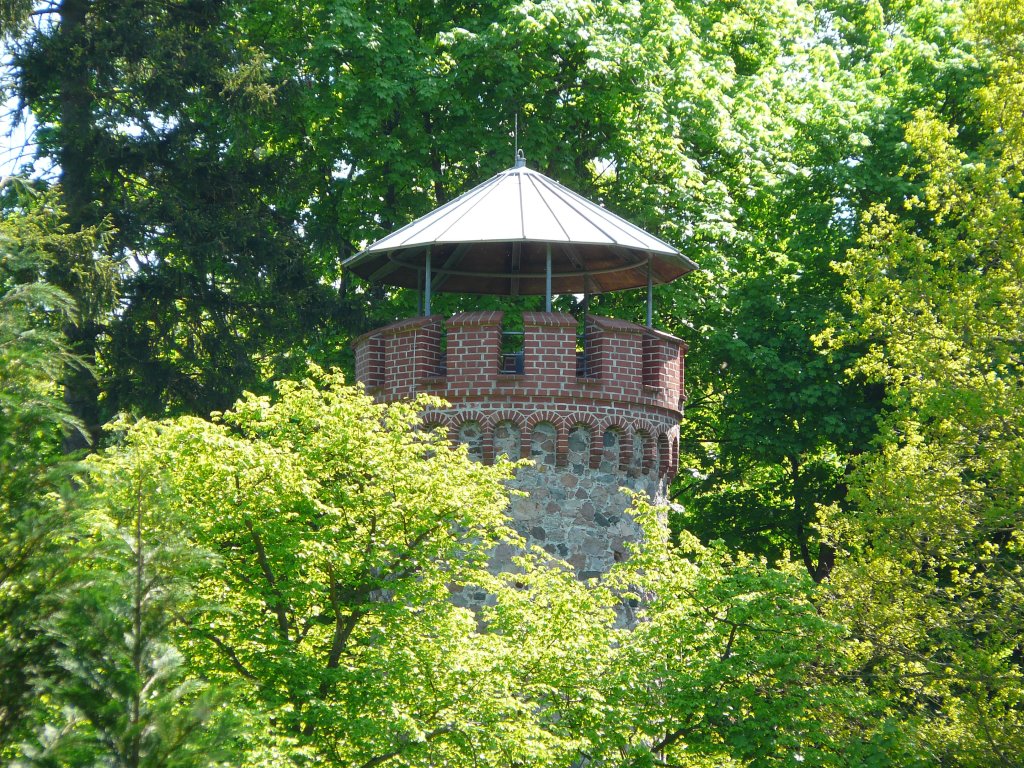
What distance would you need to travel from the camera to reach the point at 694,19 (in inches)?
910

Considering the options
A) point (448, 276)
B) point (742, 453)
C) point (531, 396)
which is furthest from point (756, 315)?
point (531, 396)

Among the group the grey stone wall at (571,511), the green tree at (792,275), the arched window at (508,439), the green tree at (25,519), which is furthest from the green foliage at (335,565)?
the green tree at (792,275)

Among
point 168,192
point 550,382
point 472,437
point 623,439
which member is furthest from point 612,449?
point 168,192

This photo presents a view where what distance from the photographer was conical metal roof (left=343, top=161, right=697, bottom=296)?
15.5 metres

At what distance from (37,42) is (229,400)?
17.4 feet

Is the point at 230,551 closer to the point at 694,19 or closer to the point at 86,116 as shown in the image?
the point at 86,116

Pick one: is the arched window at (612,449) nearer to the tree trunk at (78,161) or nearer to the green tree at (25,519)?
the tree trunk at (78,161)

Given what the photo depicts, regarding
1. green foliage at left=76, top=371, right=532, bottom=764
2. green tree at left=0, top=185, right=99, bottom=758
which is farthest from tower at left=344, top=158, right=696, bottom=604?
green tree at left=0, top=185, right=99, bottom=758

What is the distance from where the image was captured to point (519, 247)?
18625 millimetres

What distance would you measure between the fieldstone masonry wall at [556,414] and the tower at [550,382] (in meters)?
0.01

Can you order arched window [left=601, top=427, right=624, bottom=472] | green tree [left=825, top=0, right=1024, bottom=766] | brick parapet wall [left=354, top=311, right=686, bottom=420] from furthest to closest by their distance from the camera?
arched window [left=601, top=427, right=624, bottom=472] → brick parapet wall [left=354, top=311, right=686, bottom=420] → green tree [left=825, top=0, right=1024, bottom=766]

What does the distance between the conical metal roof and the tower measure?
0.11ft

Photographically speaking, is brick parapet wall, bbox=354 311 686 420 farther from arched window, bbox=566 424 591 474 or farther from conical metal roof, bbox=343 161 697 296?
conical metal roof, bbox=343 161 697 296

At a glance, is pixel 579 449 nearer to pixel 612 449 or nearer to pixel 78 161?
pixel 612 449
